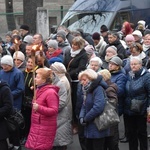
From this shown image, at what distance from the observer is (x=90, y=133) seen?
21.5 feet

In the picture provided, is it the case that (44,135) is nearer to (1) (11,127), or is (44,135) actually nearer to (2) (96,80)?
(1) (11,127)

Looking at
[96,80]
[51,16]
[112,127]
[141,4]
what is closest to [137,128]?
[112,127]

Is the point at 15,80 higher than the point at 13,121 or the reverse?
higher

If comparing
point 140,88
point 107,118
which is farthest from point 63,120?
point 140,88

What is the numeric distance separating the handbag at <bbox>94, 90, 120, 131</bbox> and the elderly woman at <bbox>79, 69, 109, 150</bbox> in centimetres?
6

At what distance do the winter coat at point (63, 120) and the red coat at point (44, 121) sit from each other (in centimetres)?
34

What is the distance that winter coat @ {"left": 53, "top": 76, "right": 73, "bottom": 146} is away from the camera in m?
7.00

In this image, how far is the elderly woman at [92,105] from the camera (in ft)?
21.2

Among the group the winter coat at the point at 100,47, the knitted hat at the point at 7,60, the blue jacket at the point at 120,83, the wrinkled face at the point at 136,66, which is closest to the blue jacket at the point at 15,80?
the knitted hat at the point at 7,60

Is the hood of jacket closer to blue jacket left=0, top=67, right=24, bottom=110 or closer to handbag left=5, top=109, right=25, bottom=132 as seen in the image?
handbag left=5, top=109, right=25, bottom=132

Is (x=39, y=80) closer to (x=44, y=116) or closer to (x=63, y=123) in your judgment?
(x=44, y=116)

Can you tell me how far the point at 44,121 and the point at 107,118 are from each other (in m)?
0.86

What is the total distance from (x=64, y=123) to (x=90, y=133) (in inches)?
25.4

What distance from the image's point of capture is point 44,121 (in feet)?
21.6
